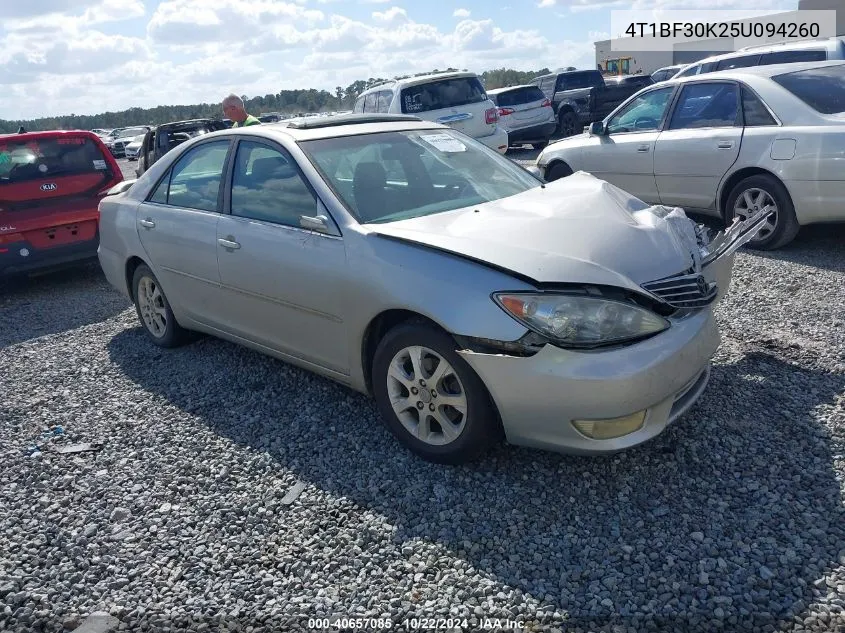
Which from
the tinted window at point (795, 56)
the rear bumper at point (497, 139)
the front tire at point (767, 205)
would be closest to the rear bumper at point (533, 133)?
the rear bumper at point (497, 139)

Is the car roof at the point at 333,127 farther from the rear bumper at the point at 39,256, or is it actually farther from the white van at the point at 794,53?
the white van at the point at 794,53

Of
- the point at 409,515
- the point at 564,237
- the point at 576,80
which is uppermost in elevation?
the point at 576,80

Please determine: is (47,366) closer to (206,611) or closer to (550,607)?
(206,611)

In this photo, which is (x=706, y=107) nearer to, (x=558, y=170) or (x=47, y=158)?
(x=558, y=170)

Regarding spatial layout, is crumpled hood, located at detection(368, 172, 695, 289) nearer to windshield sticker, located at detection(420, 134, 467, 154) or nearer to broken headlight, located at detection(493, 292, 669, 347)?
broken headlight, located at detection(493, 292, 669, 347)

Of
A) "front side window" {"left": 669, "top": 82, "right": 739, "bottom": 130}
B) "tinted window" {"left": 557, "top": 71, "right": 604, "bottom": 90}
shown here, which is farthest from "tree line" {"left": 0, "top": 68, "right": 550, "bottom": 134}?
"front side window" {"left": 669, "top": 82, "right": 739, "bottom": 130}

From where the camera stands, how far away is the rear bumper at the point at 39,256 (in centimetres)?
734

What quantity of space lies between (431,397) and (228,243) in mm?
1749

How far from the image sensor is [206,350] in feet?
17.9

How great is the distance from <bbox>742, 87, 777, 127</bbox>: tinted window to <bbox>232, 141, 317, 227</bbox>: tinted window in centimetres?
448

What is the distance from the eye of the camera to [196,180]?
16.1 ft

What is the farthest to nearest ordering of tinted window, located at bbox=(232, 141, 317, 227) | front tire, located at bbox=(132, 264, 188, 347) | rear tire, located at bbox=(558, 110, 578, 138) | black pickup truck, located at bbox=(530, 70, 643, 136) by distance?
rear tire, located at bbox=(558, 110, 578, 138) < black pickup truck, located at bbox=(530, 70, 643, 136) < front tire, located at bbox=(132, 264, 188, 347) < tinted window, located at bbox=(232, 141, 317, 227)

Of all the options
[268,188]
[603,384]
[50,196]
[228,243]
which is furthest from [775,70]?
[50,196]

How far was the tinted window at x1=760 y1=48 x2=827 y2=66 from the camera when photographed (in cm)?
1042
